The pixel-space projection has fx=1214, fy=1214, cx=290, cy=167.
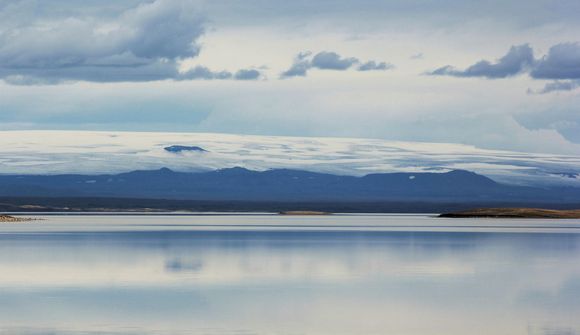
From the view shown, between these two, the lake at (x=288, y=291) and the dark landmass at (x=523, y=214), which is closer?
the lake at (x=288, y=291)

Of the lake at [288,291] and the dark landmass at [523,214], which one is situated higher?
the dark landmass at [523,214]

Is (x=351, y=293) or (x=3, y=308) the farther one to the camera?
(x=351, y=293)

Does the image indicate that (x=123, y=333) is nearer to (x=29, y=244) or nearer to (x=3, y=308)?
(x=3, y=308)

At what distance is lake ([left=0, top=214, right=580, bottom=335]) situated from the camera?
28.0 meters

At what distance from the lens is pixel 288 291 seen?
36.0 m

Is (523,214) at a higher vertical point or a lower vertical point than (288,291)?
higher

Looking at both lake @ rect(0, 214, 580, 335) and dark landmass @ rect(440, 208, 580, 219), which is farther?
dark landmass @ rect(440, 208, 580, 219)

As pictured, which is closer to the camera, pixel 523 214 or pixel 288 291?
pixel 288 291

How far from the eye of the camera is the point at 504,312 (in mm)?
30594

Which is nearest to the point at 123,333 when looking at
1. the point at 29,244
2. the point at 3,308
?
the point at 3,308

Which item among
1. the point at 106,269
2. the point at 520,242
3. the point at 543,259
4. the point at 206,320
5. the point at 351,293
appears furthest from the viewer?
the point at 520,242

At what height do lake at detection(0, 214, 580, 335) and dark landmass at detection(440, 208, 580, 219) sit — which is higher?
dark landmass at detection(440, 208, 580, 219)

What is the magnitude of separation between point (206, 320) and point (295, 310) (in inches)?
113

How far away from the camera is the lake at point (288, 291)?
28.0 metres
